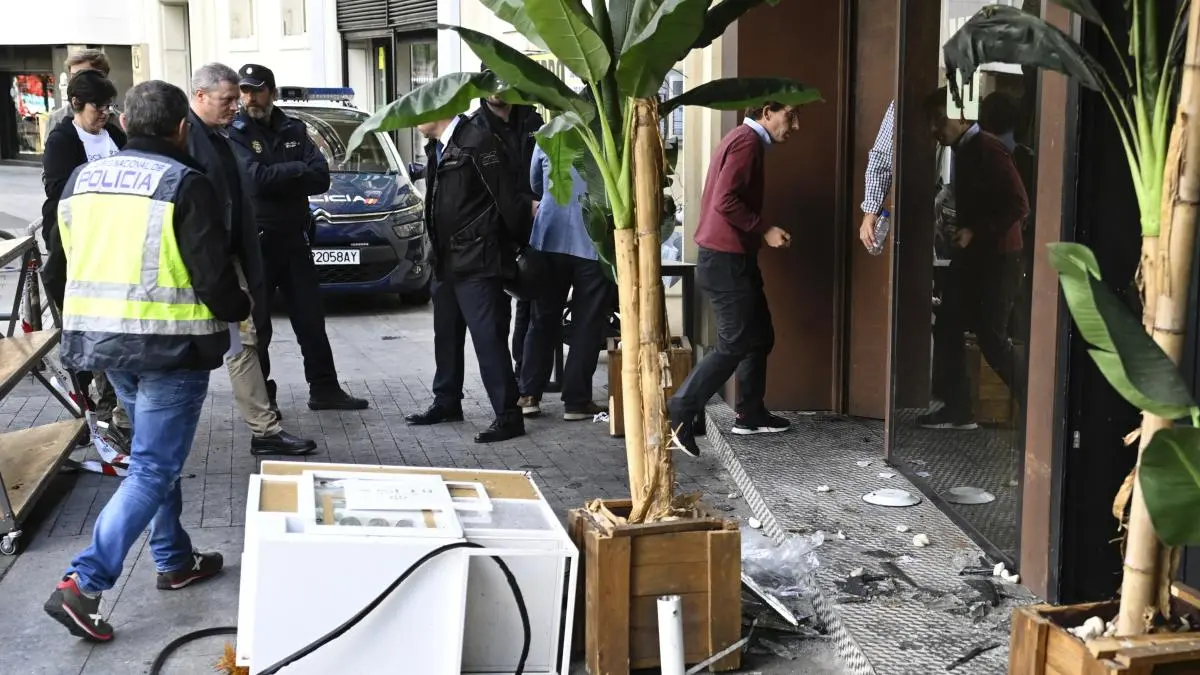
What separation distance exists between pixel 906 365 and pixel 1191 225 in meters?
3.25

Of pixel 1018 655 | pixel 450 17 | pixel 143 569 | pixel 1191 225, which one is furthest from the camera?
pixel 450 17

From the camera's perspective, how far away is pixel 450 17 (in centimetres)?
1736

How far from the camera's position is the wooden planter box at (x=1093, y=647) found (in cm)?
299

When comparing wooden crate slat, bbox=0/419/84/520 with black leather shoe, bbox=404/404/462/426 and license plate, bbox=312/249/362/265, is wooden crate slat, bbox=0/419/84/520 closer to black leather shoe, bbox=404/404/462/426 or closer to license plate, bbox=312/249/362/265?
black leather shoe, bbox=404/404/462/426

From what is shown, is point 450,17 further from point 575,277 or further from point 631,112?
point 631,112

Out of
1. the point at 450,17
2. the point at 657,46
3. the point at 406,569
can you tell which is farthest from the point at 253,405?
the point at 450,17

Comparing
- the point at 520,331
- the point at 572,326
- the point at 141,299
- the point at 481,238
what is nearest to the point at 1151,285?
the point at 141,299

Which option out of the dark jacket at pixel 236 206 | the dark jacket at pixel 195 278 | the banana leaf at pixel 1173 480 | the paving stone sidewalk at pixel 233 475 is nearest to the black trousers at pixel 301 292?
the paving stone sidewalk at pixel 233 475

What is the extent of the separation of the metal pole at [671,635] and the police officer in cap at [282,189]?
401 cm

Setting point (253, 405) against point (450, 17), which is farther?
point (450, 17)

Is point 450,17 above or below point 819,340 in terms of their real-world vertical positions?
above

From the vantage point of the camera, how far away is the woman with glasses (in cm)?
662

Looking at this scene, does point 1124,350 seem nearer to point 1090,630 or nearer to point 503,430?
point 1090,630

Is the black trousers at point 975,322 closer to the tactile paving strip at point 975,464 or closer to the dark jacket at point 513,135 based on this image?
the tactile paving strip at point 975,464
